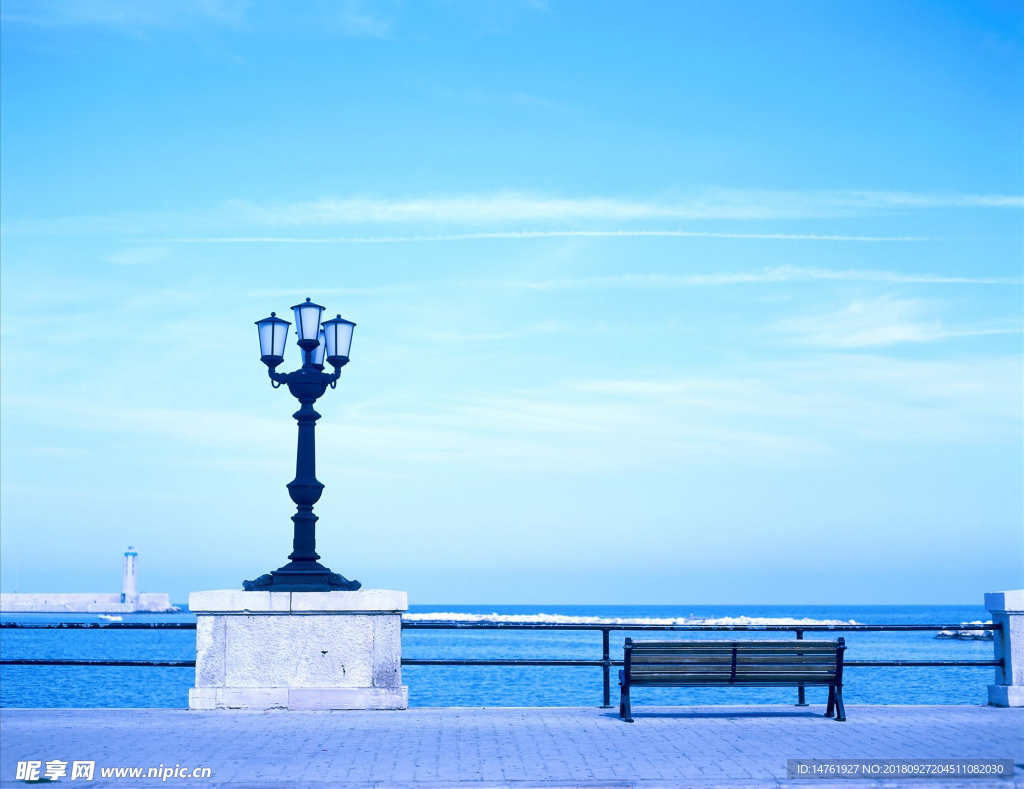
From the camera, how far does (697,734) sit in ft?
30.4

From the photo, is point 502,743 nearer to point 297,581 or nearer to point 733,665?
point 733,665

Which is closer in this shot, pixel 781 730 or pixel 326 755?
pixel 326 755

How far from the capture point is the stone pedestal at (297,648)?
34.7ft

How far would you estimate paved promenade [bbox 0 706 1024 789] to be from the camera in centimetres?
739

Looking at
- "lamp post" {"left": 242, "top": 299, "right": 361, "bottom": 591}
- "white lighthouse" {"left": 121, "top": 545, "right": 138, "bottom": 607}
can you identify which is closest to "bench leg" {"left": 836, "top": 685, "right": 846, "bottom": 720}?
"lamp post" {"left": 242, "top": 299, "right": 361, "bottom": 591}

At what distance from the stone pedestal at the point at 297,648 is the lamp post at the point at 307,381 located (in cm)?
55

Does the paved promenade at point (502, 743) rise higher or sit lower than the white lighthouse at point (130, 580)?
higher

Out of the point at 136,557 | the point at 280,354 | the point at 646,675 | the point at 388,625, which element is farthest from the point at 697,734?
the point at 136,557

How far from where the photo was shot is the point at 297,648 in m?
10.6

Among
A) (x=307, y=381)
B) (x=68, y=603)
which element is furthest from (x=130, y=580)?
(x=307, y=381)

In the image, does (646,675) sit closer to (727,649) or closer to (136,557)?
(727,649)

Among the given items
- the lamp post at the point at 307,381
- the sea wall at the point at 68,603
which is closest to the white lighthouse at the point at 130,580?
the sea wall at the point at 68,603

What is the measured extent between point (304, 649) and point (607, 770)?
4136 millimetres

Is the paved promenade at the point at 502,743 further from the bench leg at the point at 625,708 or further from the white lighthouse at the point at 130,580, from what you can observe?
the white lighthouse at the point at 130,580
